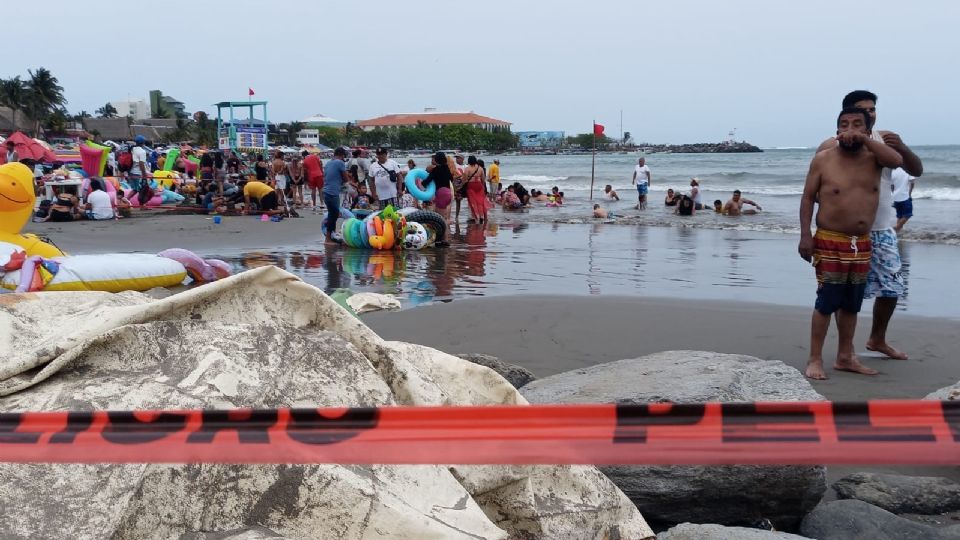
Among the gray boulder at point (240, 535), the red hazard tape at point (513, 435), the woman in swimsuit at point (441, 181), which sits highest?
the woman in swimsuit at point (441, 181)

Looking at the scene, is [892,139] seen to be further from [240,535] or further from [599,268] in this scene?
[599,268]

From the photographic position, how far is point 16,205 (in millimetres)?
6988

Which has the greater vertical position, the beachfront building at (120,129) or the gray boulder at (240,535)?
the beachfront building at (120,129)

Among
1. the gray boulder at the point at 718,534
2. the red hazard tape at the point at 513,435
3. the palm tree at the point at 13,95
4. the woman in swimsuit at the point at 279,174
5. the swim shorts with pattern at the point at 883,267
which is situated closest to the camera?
the red hazard tape at the point at 513,435

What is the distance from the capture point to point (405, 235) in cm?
1304

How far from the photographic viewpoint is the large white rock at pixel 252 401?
2.24 m

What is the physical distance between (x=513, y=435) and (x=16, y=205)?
261 inches

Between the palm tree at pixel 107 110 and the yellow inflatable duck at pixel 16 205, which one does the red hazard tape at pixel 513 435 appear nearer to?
the yellow inflatable duck at pixel 16 205

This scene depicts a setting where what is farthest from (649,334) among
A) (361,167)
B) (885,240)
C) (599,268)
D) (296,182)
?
(296,182)

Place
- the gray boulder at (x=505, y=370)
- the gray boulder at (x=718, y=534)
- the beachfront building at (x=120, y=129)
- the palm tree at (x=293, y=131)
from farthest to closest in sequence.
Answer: the palm tree at (x=293, y=131), the beachfront building at (x=120, y=129), the gray boulder at (x=505, y=370), the gray boulder at (x=718, y=534)

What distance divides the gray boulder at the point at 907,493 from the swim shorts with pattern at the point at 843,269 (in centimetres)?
184

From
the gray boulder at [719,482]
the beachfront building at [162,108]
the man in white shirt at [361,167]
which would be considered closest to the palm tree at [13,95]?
the beachfront building at [162,108]

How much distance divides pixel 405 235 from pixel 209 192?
985 cm

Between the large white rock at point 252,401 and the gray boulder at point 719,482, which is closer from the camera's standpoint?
the large white rock at point 252,401
